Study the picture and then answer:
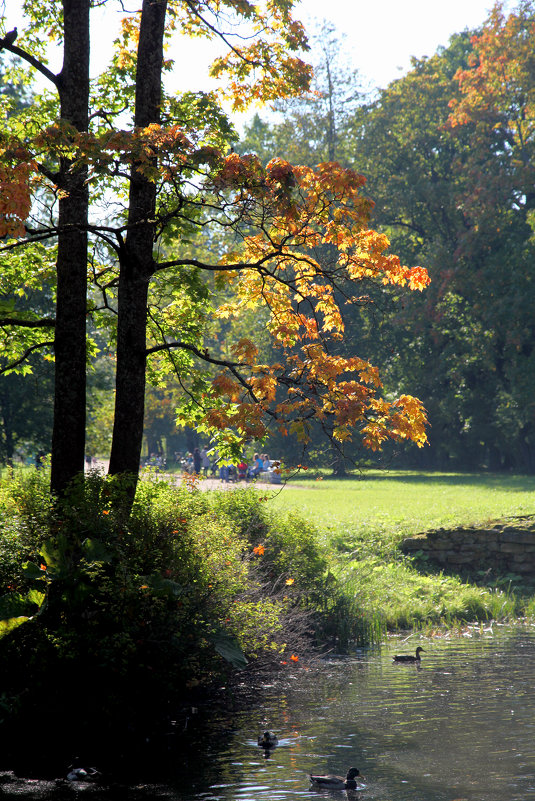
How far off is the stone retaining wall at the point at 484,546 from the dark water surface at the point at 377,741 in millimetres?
6036

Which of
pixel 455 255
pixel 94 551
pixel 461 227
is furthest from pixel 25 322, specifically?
pixel 461 227

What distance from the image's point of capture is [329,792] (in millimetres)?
6582

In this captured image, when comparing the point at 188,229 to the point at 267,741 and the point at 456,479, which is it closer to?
the point at 267,741

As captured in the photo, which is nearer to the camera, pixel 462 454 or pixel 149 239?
pixel 149 239

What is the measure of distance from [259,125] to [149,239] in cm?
4918

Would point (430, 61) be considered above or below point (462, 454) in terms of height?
above

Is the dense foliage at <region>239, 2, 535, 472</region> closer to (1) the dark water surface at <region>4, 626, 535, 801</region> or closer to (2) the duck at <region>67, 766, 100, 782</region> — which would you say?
(1) the dark water surface at <region>4, 626, 535, 801</region>

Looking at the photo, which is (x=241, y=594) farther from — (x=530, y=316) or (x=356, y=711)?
(x=530, y=316)

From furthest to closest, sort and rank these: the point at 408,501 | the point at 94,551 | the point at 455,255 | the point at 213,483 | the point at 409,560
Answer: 1. the point at 455,255
2. the point at 213,483
3. the point at 408,501
4. the point at 409,560
5. the point at 94,551

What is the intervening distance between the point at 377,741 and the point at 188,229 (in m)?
7.24

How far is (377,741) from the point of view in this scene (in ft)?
26.3

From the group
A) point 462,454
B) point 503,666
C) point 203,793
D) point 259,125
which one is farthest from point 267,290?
point 259,125

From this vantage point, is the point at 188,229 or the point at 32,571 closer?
the point at 32,571

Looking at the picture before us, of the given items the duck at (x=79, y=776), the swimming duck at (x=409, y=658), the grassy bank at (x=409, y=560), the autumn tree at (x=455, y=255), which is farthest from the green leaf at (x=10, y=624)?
the autumn tree at (x=455, y=255)
